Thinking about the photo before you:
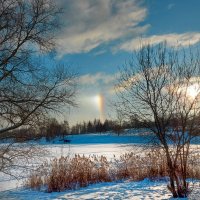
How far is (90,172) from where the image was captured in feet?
41.2

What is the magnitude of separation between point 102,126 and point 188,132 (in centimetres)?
9749

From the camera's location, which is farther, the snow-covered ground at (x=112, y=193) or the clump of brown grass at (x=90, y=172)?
the clump of brown grass at (x=90, y=172)

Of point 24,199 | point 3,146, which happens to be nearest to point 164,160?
point 24,199

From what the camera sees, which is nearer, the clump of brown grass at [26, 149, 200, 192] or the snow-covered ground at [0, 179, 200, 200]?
the snow-covered ground at [0, 179, 200, 200]

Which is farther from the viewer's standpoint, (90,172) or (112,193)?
(90,172)

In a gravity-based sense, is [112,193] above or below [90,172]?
below

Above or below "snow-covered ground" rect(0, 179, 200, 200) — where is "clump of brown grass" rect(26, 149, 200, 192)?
above

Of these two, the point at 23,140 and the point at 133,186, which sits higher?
the point at 23,140

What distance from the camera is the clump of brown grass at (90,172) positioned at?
1177 cm

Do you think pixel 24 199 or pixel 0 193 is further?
pixel 0 193

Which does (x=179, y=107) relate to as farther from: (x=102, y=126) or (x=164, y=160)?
(x=102, y=126)

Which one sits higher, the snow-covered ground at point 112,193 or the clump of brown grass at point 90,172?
the clump of brown grass at point 90,172

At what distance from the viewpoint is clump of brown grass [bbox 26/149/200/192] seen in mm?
11766

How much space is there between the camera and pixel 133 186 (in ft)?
37.2
